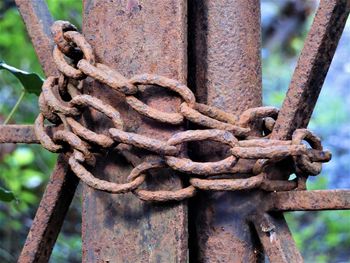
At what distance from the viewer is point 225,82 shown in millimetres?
880

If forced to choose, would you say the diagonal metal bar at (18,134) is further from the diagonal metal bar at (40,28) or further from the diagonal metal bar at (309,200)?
the diagonal metal bar at (309,200)

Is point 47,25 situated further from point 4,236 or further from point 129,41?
point 4,236

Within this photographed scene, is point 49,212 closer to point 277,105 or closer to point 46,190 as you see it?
point 46,190

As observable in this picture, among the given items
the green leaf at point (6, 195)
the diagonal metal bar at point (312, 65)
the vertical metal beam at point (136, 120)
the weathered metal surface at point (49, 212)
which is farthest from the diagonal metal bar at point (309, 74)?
the green leaf at point (6, 195)

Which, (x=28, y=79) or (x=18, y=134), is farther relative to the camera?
(x=28, y=79)

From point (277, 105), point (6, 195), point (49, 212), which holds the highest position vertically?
point (277, 105)

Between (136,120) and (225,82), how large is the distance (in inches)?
4.9

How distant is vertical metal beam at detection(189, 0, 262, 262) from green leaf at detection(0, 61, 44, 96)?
1.17 feet

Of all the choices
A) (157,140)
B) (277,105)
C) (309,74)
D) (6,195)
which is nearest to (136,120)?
(157,140)

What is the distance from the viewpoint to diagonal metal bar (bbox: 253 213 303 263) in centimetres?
81

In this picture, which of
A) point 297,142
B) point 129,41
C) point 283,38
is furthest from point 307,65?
point 283,38

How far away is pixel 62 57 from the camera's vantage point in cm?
85

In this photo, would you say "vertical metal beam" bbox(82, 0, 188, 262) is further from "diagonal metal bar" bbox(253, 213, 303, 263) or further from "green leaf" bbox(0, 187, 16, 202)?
"green leaf" bbox(0, 187, 16, 202)

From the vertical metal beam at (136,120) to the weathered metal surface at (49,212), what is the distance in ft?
0.15
